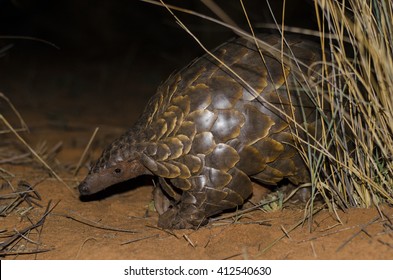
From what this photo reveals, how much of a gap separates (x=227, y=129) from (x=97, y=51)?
10202mm

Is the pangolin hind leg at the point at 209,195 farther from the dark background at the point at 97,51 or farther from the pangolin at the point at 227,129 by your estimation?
the dark background at the point at 97,51

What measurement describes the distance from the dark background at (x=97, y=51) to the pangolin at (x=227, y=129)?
12.4ft

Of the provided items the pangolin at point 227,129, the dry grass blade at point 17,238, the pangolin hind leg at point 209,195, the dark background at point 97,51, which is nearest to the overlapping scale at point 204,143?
the pangolin at point 227,129

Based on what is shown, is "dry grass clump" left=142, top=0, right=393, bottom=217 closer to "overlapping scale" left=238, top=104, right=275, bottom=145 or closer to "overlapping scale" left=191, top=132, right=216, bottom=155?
"overlapping scale" left=238, top=104, right=275, bottom=145

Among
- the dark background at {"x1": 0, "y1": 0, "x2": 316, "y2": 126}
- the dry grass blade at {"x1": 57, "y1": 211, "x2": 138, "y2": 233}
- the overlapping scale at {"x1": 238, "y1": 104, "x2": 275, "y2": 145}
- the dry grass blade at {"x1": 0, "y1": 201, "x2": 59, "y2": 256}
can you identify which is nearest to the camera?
the dry grass blade at {"x1": 0, "y1": 201, "x2": 59, "y2": 256}

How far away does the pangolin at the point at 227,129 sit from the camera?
344cm

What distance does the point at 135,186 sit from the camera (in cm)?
479

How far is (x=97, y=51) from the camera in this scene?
13.2m

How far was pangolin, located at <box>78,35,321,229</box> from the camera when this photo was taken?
11.3 ft

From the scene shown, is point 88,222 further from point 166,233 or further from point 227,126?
point 227,126

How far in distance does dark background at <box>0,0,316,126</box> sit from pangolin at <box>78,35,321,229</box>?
378 centimetres

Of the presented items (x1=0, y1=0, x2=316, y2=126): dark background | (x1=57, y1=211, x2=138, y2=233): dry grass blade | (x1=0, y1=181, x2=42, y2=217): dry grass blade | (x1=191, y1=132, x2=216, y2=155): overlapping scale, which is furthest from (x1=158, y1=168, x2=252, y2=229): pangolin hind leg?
(x1=0, y1=0, x2=316, y2=126): dark background
